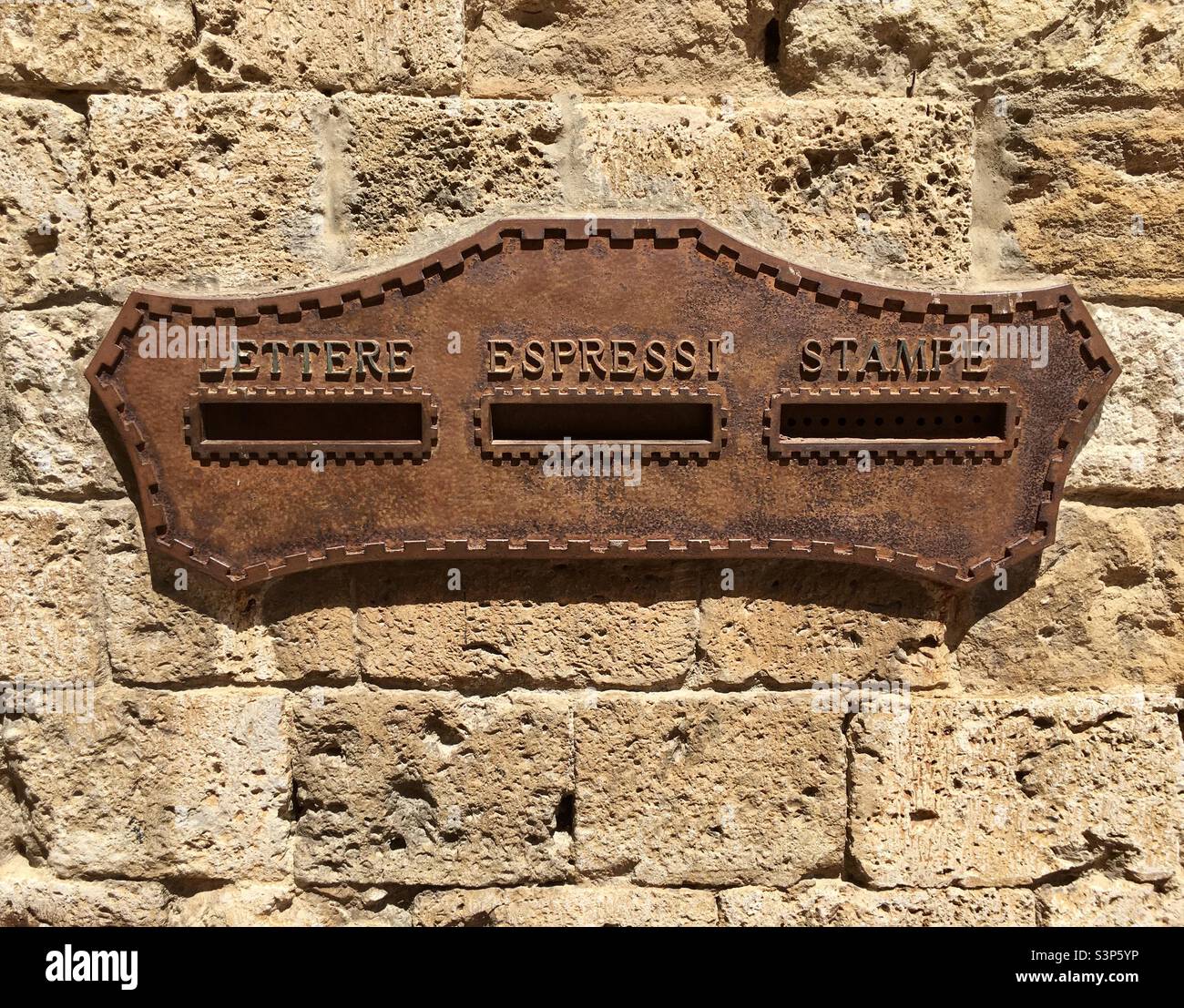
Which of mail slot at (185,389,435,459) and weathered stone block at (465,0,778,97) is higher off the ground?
weathered stone block at (465,0,778,97)

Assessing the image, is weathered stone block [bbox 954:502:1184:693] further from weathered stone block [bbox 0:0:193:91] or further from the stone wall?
weathered stone block [bbox 0:0:193:91]

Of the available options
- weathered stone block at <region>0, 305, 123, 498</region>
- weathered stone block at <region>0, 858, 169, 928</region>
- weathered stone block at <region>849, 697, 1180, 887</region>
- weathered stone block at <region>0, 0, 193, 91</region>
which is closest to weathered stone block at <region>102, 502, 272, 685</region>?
weathered stone block at <region>0, 305, 123, 498</region>

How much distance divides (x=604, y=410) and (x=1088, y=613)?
4.42 feet

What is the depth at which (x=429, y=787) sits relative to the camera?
205cm

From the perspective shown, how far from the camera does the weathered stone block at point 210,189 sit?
1.91m

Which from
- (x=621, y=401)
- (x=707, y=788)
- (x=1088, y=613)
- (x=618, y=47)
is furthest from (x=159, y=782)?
(x=1088, y=613)

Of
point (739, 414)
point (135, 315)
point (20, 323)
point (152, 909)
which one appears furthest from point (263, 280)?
point (152, 909)

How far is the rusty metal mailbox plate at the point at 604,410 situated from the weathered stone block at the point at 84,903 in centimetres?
89

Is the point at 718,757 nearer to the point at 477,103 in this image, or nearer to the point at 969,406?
the point at 969,406

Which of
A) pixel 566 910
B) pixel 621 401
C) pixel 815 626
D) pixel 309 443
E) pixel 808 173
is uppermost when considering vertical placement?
pixel 808 173

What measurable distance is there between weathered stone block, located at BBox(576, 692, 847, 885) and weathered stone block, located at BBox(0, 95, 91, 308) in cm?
166

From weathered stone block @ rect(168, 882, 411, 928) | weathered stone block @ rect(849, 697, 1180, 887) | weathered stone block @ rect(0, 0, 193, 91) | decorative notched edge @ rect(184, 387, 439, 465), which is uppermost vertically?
weathered stone block @ rect(0, 0, 193, 91)

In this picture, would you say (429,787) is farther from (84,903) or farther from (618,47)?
(618,47)

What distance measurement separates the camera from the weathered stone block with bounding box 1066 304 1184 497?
2.01m
